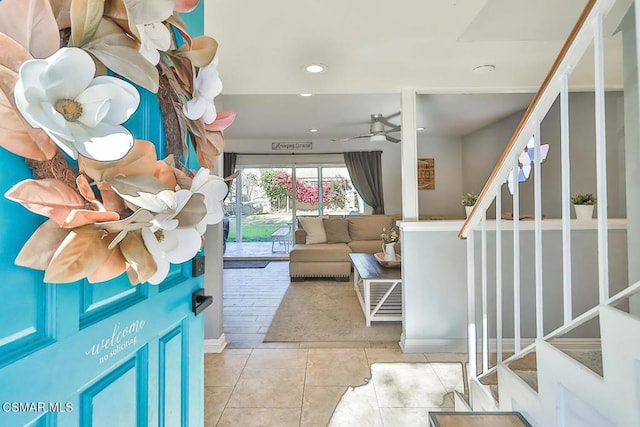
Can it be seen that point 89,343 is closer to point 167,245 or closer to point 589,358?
point 167,245

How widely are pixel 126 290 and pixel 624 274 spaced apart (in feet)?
11.2

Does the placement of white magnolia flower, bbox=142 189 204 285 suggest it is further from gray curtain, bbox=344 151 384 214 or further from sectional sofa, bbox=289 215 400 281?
gray curtain, bbox=344 151 384 214

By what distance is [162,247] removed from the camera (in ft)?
2.20

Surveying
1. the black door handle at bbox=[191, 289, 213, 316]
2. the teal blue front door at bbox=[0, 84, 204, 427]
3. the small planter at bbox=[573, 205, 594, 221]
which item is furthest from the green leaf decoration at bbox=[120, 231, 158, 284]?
the small planter at bbox=[573, 205, 594, 221]

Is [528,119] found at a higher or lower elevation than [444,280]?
higher

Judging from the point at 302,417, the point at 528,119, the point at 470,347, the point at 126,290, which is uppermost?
the point at 528,119

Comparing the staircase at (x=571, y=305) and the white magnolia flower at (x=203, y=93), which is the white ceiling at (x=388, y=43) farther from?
the white magnolia flower at (x=203, y=93)

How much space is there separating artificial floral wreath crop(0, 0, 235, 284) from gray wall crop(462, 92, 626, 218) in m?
3.65

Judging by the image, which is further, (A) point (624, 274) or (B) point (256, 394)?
(A) point (624, 274)

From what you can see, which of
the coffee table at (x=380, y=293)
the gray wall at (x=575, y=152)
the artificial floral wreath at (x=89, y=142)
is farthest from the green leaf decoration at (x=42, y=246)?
the gray wall at (x=575, y=152)

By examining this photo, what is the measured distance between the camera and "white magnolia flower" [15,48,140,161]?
16.8 inches

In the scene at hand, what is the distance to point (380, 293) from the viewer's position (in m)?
3.57

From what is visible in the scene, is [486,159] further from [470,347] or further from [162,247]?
[162,247]

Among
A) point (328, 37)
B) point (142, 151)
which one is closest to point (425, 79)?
point (328, 37)
